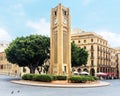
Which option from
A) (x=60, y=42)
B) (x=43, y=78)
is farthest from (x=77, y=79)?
(x=60, y=42)

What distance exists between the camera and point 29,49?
46688mm

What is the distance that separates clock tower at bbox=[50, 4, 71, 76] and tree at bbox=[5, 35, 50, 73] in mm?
4261

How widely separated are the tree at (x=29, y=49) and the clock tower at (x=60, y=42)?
4.26 meters

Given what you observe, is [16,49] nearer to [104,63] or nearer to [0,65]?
[104,63]

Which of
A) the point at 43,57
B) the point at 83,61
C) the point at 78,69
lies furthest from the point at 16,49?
the point at 78,69

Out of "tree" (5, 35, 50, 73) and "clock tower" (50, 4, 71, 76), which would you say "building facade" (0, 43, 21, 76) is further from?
"clock tower" (50, 4, 71, 76)

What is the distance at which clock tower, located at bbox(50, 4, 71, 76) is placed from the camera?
42344 mm

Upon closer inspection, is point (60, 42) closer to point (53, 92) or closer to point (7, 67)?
point (53, 92)

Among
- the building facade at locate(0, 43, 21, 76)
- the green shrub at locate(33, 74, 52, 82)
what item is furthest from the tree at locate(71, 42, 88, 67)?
the building facade at locate(0, 43, 21, 76)

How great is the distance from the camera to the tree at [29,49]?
153ft

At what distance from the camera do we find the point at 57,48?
42.9 metres

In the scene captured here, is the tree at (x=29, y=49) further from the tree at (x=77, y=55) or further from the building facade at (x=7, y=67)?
the building facade at (x=7, y=67)

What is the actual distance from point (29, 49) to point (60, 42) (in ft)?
25.0

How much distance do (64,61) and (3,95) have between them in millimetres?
24134
